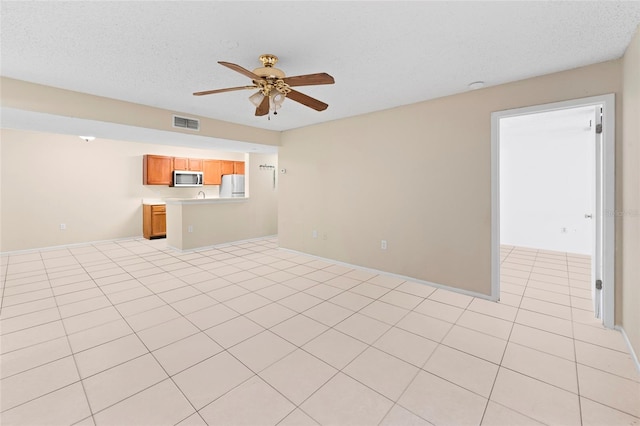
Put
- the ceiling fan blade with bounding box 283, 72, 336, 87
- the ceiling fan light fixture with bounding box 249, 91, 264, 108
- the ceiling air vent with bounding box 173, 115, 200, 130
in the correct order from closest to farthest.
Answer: the ceiling fan blade with bounding box 283, 72, 336, 87
the ceiling fan light fixture with bounding box 249, 91, 264, 108
the ceiling air vent with bounding box 173, 115, 200, 130

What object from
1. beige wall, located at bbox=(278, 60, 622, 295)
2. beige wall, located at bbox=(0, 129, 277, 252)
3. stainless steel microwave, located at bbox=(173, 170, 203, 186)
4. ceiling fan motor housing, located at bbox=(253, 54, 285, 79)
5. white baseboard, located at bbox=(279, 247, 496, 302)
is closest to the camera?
ceiling fan motor housing, located at bbox=(253, 54, 285, 79)

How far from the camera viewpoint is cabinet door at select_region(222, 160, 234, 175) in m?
7.88

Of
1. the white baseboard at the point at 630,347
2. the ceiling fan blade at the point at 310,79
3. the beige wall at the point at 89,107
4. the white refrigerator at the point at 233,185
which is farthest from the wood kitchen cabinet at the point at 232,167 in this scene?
the white baseboard at the point at 630,347

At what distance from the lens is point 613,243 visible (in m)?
2.36

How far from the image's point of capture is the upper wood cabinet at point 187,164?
22.9 feet

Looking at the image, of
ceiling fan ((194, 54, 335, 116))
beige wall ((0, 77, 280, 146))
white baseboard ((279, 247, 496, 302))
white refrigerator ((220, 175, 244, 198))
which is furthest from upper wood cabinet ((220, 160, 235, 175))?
ceiling fan ((194, 54, 335, 116))

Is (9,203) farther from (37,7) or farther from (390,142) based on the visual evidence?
(390,142)

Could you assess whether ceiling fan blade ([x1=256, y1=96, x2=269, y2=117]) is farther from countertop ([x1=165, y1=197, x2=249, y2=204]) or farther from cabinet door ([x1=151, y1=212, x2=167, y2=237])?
cabinet door ([x1=151, y1=212, x2=167, y2=237])

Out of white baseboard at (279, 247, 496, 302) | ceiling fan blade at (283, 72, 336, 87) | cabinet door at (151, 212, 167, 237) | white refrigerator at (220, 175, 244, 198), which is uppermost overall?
ceiling fan blade at (283, 72, 336, 87)

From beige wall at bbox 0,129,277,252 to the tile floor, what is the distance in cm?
221

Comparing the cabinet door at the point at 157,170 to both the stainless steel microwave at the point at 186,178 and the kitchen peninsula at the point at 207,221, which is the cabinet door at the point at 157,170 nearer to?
the stainless steel microwave at the point at 186,178

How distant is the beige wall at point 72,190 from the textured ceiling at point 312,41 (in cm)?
352

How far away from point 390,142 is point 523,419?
3115 millimetres

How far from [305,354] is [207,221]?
4419mm
